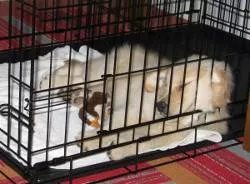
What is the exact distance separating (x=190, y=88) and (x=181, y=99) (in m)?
0.08

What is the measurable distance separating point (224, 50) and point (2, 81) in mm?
1062

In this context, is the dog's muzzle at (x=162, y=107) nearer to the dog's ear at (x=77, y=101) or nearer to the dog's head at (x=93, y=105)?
the dog's head at (x=93, y=105)

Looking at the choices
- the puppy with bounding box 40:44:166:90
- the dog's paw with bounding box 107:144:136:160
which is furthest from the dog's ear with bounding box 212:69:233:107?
the dog's paw with bounding box 107:144:136:160

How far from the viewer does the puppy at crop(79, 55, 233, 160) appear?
2.14m

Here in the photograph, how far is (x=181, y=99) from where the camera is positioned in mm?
2131

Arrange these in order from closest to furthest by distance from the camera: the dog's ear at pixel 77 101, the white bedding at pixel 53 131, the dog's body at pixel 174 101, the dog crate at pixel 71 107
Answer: the dog crate at pixel 71 107 < the white bedding at pixel 53 131 < the dog's body at pixel 174 101 < the dog's ear at pixel 77 101

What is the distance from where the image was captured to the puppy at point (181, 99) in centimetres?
214

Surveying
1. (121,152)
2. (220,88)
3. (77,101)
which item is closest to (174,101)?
(220,88)

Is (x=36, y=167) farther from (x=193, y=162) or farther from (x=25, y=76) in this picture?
(x=25, y=76)

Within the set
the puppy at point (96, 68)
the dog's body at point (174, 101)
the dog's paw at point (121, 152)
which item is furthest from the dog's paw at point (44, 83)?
the dog's paw at point (121, 152)

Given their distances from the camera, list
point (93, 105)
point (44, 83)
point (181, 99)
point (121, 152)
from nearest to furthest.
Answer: point (121, 152) → point (181, 99) → point (93, 105) → point (44, 83)

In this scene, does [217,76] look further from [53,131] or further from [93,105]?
[53,131]

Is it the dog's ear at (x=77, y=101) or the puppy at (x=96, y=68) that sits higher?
the puppy at (x=96, y=68)

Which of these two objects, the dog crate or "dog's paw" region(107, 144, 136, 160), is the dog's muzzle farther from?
"dog's paw" region(107, 144, 136, 160)
